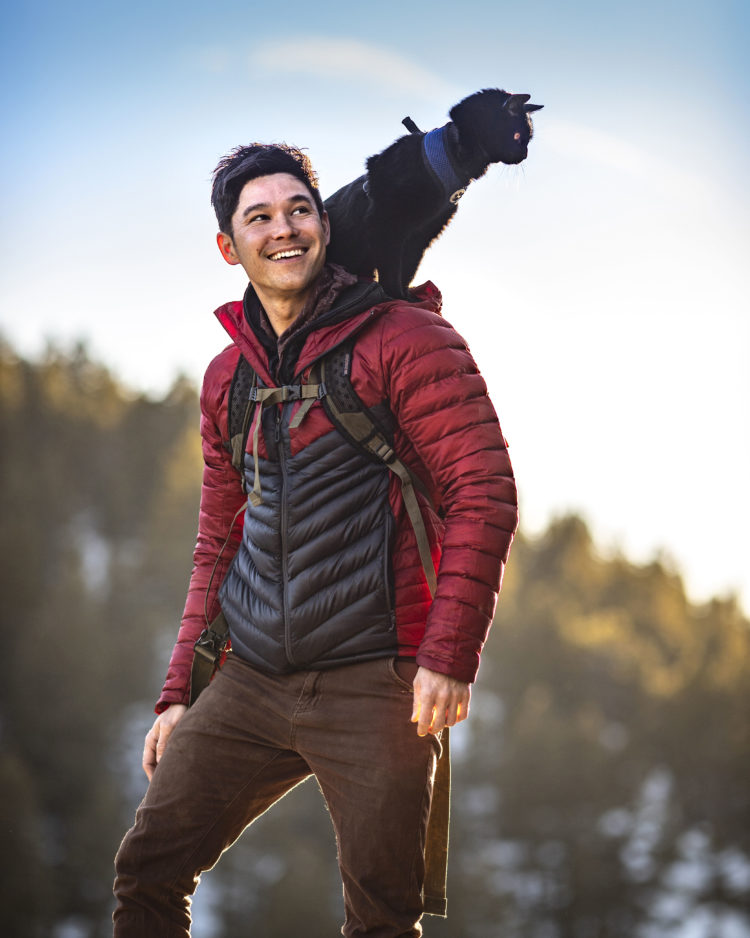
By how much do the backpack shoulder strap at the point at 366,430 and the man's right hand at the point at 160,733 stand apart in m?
0.76

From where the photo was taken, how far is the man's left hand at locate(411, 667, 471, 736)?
2.15 meters

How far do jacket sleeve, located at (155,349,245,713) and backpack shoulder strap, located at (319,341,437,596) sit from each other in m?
0.38

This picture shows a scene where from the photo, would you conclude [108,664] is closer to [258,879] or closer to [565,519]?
[258,879]

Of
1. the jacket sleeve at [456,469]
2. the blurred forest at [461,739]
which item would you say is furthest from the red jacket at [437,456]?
the blurred forest at [461,739]

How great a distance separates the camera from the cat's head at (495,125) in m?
2.46

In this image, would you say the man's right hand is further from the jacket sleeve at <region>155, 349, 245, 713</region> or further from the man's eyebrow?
the man's eyebrow

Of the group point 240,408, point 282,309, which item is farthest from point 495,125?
point 240,408

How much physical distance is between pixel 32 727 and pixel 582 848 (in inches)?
874

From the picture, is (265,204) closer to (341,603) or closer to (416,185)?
(416,185)

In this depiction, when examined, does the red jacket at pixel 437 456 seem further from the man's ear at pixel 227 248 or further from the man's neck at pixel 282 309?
the man's ear at pixel 227 248

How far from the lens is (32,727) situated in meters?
40.9

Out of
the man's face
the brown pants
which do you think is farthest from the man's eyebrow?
the brown pants

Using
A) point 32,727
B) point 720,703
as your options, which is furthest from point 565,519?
point 32,727

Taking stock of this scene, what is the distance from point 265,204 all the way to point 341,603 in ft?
3.22
